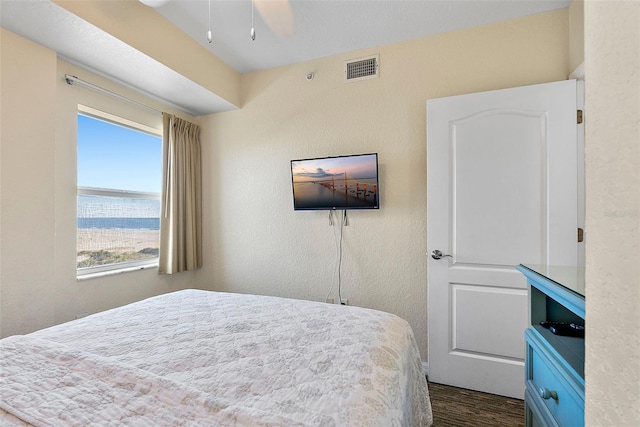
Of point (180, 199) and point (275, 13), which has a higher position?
point (275, 13)

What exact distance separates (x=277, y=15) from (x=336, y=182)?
1354mm

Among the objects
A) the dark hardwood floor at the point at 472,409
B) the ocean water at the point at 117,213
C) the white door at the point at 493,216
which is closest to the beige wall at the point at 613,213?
the dark hardwood floor at the point at 472,409

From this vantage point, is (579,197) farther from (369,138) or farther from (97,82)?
(97,82)

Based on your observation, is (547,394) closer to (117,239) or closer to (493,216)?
(493,216)

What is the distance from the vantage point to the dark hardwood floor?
1884 mm

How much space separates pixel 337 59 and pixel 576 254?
2.40m

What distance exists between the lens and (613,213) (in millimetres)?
430

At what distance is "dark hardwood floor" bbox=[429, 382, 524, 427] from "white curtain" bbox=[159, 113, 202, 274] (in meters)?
2.51

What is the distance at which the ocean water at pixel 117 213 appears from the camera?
252 centimetres

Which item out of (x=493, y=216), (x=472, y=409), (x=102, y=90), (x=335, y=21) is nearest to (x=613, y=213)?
(x=493, y=216)

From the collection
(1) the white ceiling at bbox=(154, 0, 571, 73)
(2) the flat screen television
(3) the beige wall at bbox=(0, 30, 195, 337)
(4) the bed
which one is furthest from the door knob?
(3) the beige wall at bbox=(0, 30, 195, 337)

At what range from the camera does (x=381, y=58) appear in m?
2.69

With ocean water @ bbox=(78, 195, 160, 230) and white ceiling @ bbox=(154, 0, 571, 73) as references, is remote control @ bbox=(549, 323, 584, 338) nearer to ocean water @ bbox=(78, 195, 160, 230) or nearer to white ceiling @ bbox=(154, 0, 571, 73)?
white ceiling @ bbox=(154, 0, 571, 73)

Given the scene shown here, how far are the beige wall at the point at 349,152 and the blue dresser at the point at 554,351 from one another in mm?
1308
